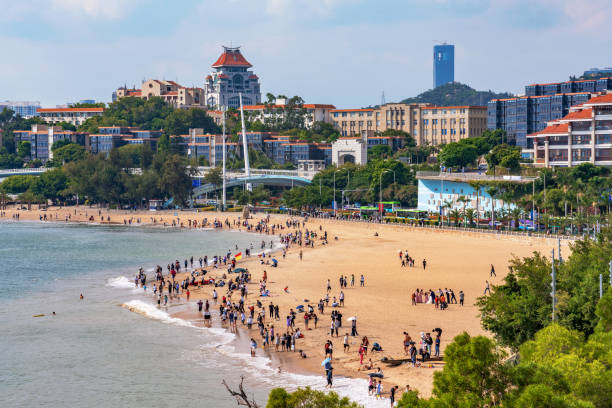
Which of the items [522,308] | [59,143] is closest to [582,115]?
[522,308]

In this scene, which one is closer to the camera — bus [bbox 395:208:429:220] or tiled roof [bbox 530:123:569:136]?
bus [bbox 395:208:429:220]

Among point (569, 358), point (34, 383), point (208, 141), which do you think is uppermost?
point (208, 141)

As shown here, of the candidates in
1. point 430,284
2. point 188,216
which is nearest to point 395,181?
point 188,216

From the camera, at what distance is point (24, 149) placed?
188 m

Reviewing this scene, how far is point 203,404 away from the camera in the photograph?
31328 mm

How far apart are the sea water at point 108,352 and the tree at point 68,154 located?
101386mm

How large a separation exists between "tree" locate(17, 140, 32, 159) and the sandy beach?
11137 cm

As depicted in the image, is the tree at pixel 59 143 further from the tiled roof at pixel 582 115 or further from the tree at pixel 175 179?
the tiled roof at pixel 582 115

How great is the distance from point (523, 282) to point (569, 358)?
12.9 m

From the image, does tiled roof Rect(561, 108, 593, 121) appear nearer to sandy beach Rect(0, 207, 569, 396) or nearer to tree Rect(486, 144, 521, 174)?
tree Rect(486, 144, 521, 174)

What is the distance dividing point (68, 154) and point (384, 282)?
12846cm

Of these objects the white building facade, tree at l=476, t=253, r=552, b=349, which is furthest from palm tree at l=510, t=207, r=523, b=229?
the white building facade

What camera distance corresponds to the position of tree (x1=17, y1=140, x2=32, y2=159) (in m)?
188

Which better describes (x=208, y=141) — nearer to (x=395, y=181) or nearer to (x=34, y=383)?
(x=395, y=181)
